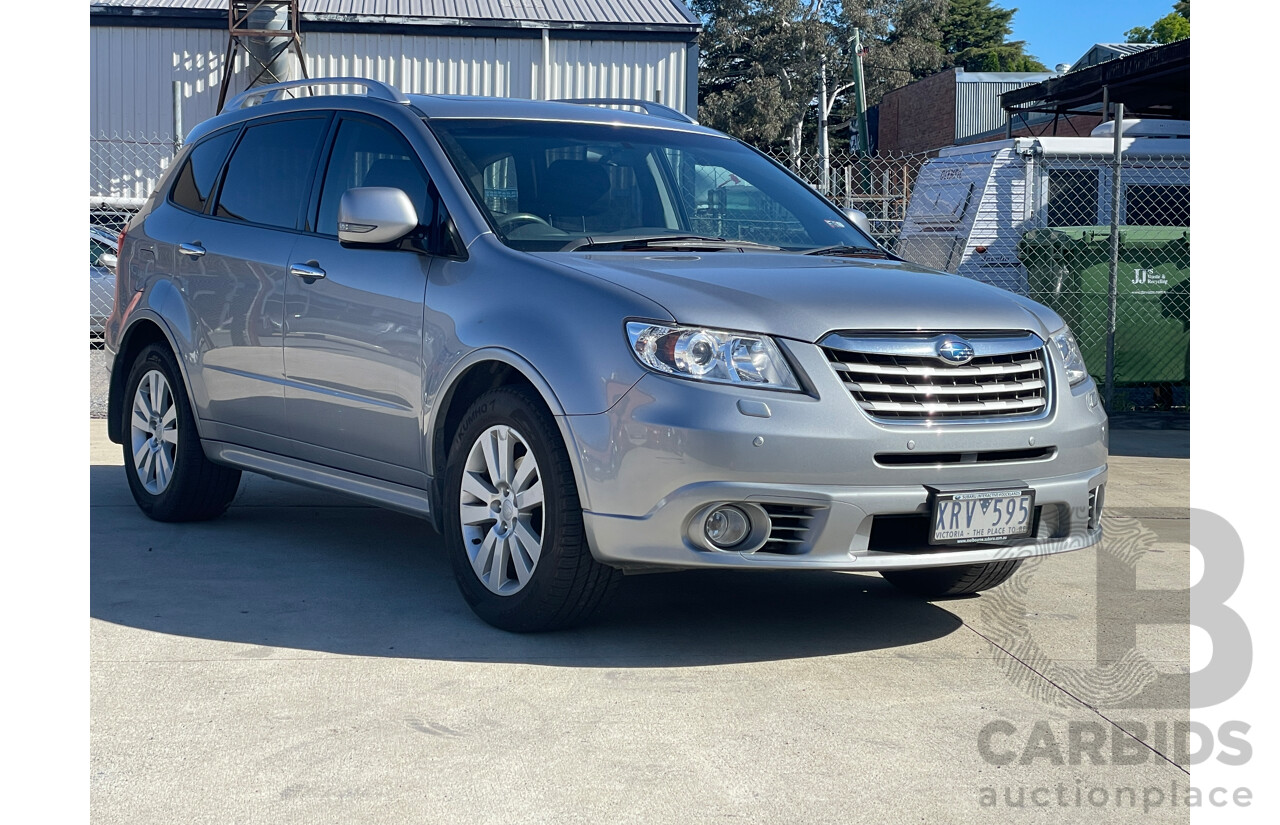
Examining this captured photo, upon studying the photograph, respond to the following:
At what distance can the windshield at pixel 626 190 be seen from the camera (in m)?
5.07

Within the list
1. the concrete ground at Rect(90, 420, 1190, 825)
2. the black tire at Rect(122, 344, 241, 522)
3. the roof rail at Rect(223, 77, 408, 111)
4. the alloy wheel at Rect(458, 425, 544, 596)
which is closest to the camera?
the concrete ground at Rect(90, 420, 1190, 825)

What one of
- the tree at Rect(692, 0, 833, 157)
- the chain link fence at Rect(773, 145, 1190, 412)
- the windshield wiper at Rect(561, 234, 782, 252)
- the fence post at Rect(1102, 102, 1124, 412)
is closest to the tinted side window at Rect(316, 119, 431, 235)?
the windshield wiper at Rect(561, 234, 782, 252)

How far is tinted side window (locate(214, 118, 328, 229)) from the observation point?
580cm

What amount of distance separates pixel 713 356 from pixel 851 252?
4.65 feet

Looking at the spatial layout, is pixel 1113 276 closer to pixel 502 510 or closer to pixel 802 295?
pixel 802 295

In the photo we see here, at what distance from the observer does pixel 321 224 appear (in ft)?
18.3

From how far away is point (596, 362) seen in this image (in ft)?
13.9

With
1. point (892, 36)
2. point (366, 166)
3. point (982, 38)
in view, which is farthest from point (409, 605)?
point (982, 38)

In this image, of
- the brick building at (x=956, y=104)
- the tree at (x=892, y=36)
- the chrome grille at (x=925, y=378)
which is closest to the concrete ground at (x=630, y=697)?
the chrome grille at (x=925, y=378)

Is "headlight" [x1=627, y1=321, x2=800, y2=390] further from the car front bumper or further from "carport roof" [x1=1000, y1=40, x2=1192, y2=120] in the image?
"carport roof" [x1=1000, y1=40, x2=1192, y2=120]

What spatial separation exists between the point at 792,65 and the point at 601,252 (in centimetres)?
5006

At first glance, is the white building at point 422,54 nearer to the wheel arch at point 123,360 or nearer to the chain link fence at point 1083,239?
the chain link fence at point 1083,239

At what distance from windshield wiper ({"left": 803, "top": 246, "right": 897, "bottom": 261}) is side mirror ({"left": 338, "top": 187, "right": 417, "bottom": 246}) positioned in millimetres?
1456
